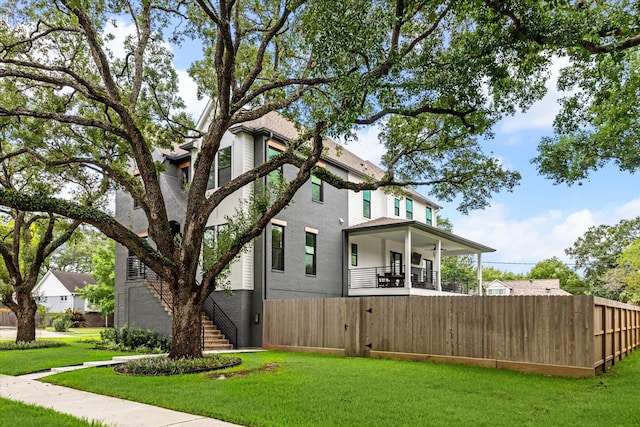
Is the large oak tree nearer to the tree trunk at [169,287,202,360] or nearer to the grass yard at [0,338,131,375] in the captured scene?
the tree trunk at [169,287,202,360]

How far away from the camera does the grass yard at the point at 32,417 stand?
6297 mm

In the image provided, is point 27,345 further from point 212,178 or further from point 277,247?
point 277,247

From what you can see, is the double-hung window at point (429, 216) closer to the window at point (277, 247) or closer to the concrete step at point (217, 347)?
the window at point (277, 247)

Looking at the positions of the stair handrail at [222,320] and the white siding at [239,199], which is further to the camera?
the white siding at [239,199]

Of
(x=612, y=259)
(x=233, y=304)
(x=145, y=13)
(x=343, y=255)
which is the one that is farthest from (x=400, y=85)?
(x=612, y=259)

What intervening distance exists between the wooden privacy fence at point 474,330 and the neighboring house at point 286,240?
2179 mm

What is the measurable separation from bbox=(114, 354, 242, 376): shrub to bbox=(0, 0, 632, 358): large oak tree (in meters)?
0.52

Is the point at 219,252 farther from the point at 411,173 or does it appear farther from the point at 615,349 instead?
the point at 615,349

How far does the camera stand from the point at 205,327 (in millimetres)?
17969

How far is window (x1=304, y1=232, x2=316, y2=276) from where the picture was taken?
66.9 ft

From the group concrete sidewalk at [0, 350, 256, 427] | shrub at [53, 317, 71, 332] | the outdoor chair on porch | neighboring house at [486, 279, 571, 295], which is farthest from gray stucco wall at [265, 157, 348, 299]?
neighboring house at [486, 279, 571, 295]

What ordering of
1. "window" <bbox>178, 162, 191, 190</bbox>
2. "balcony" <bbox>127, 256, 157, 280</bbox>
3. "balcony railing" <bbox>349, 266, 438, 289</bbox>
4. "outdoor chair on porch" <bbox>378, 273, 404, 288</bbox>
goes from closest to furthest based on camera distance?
"balcony" <bbox>127, 256, 157, 280</bbox> → "window" <bbox>178, 162, 191, 190</bbox> → "outdoor chair on porch" <bbox>378, 273, 404, 288</bbox> → "balcony railing" <bbox>349, 266, 438, 289</bbox>

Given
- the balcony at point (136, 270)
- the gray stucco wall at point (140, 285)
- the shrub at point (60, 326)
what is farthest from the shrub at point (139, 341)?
the shrub at point (60, 326)

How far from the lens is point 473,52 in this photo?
8531mm
